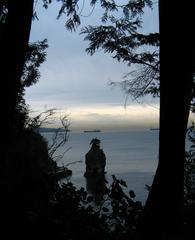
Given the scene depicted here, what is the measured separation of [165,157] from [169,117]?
16.5 inches

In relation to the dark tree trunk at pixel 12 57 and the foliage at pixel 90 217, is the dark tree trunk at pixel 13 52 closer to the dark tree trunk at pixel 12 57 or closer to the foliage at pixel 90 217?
the dark tree trunk at pixel 12 57

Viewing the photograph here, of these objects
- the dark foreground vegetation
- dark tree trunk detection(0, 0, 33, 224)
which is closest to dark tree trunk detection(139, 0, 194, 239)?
the dark foreground vegetation

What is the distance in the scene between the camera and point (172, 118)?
4.63 meters

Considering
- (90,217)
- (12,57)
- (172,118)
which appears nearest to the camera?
(90,217)

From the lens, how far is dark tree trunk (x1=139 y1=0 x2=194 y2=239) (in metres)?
4.52

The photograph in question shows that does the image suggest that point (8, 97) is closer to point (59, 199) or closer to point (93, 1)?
point (59, 199)

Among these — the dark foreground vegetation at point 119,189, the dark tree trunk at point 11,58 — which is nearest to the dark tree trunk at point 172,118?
the dark foreground vegetation at point 119,189

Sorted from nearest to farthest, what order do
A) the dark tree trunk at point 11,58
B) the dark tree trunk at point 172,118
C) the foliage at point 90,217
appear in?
the foliage at point 90,217
the dark tree trunk at point 172,118
the dark tree trunk at point 11,58

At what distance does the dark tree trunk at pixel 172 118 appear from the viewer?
4516 mm

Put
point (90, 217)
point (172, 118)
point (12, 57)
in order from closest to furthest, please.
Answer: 1. point (90, 217)
2. point (172, 118)
3. point (12, 57)

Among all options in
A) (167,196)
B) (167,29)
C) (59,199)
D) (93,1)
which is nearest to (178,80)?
(167,29)

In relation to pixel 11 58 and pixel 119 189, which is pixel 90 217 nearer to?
pixel 119 189

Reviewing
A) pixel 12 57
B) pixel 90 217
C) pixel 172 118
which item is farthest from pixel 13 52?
pixel 90 217

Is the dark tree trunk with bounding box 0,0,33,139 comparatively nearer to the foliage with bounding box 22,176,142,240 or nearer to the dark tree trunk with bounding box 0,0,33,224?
the dark tree trunk with bounding box 0,0,33,224
